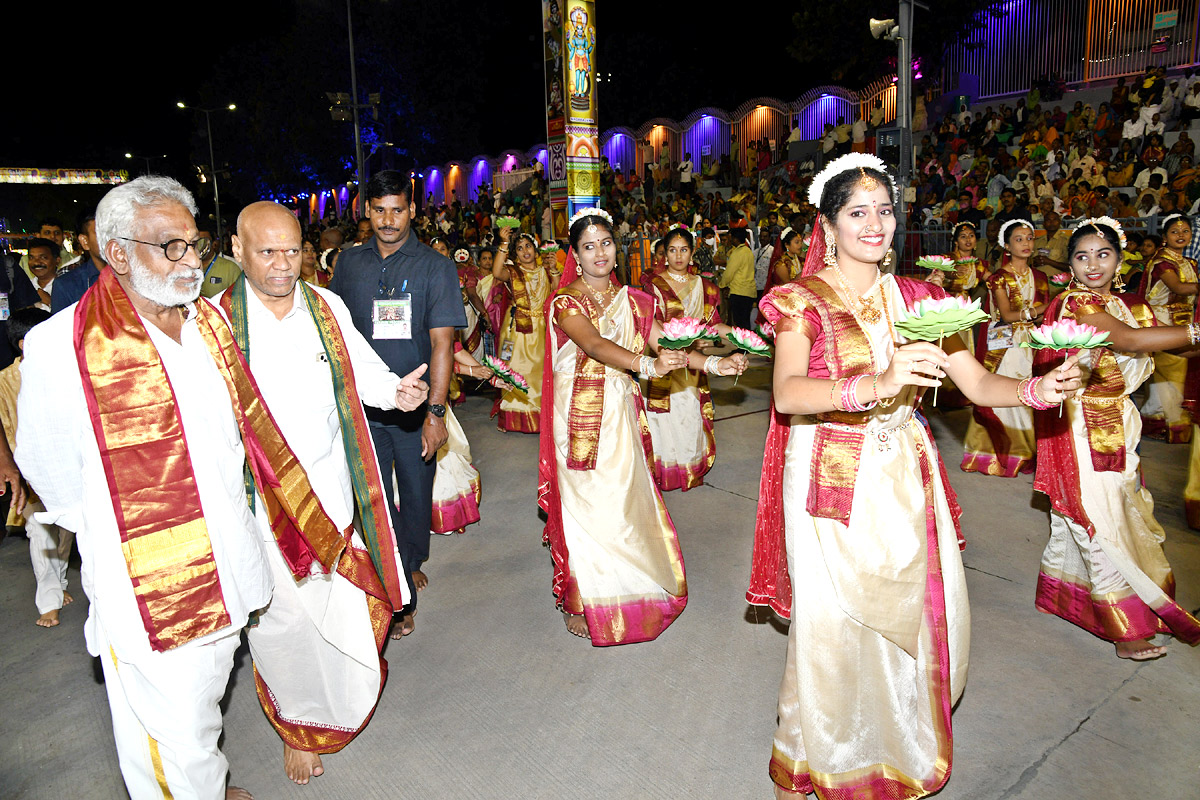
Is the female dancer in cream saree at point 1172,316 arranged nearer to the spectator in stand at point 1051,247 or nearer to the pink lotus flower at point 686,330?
the spectator in stand at point 1051,247

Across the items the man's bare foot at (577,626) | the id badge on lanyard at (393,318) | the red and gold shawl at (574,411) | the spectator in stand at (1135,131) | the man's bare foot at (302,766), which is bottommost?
→ the man's bare foot at (302,766)

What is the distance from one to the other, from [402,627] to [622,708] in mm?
1248

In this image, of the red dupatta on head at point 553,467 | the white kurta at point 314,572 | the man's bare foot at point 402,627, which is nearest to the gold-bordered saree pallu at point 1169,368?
the red dupatta on head at point 553,467

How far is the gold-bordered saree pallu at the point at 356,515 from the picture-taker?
9.18ft

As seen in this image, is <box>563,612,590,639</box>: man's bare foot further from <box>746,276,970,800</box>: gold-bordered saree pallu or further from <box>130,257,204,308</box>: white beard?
<box>130,257,204,308</box>: white beard

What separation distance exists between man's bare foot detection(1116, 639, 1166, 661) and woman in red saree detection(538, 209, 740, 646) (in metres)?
1.88

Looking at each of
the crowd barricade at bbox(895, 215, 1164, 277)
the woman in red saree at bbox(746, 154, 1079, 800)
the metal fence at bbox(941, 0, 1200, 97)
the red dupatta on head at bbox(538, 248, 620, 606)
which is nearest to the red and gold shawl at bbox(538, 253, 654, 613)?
the red dupatta on head at bbox(538, 248, 620, 606)

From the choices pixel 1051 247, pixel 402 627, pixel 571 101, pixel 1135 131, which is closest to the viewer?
pixel 402 627

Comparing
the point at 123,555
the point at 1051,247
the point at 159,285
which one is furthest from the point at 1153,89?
the point at 123,555

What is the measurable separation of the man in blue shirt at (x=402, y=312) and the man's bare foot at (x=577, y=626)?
29.8 inches

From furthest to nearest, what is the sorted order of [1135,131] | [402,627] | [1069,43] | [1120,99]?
[1069,43], [1120,99], [1135,131], [402,627]

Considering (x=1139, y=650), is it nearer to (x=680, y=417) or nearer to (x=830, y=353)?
(x=830, y=353)

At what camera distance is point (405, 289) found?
3.68 m

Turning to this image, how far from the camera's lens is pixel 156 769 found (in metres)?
2.16
